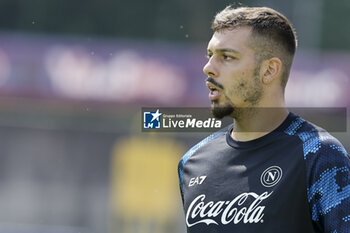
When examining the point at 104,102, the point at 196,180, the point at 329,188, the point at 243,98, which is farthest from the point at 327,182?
the point at 104,102

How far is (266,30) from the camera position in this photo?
102 inches

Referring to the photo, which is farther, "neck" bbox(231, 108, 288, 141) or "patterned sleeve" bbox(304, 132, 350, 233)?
"neck" bbox(231, 108, 288, 141)

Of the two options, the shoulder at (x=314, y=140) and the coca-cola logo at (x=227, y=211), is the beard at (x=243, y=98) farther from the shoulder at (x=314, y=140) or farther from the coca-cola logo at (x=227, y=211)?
the coca-cola logo at (x=227, y=211)

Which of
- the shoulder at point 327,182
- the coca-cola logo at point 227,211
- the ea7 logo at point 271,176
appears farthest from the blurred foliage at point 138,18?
the shoulder at point 327,182

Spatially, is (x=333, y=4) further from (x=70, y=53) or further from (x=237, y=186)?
(x=237, y=186)

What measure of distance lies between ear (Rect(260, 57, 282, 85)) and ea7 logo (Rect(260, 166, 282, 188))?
34 centimetres

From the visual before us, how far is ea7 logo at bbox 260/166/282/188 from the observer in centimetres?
240

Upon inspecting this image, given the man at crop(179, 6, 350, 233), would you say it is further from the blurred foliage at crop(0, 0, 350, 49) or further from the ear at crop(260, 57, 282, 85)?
the blurred foliage at crop(0, 0, 350, 49)

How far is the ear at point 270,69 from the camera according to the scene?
8.43 feet

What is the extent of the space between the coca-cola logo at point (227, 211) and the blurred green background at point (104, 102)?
249 inches

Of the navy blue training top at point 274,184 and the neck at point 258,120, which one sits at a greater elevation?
the neck at point 258,120

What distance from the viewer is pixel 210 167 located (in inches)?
105

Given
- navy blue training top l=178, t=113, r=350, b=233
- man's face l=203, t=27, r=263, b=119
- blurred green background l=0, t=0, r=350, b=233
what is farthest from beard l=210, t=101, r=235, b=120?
blurred green background l=0, t=0, r=350, b=233

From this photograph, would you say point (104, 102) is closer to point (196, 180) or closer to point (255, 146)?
point (196, 180)
